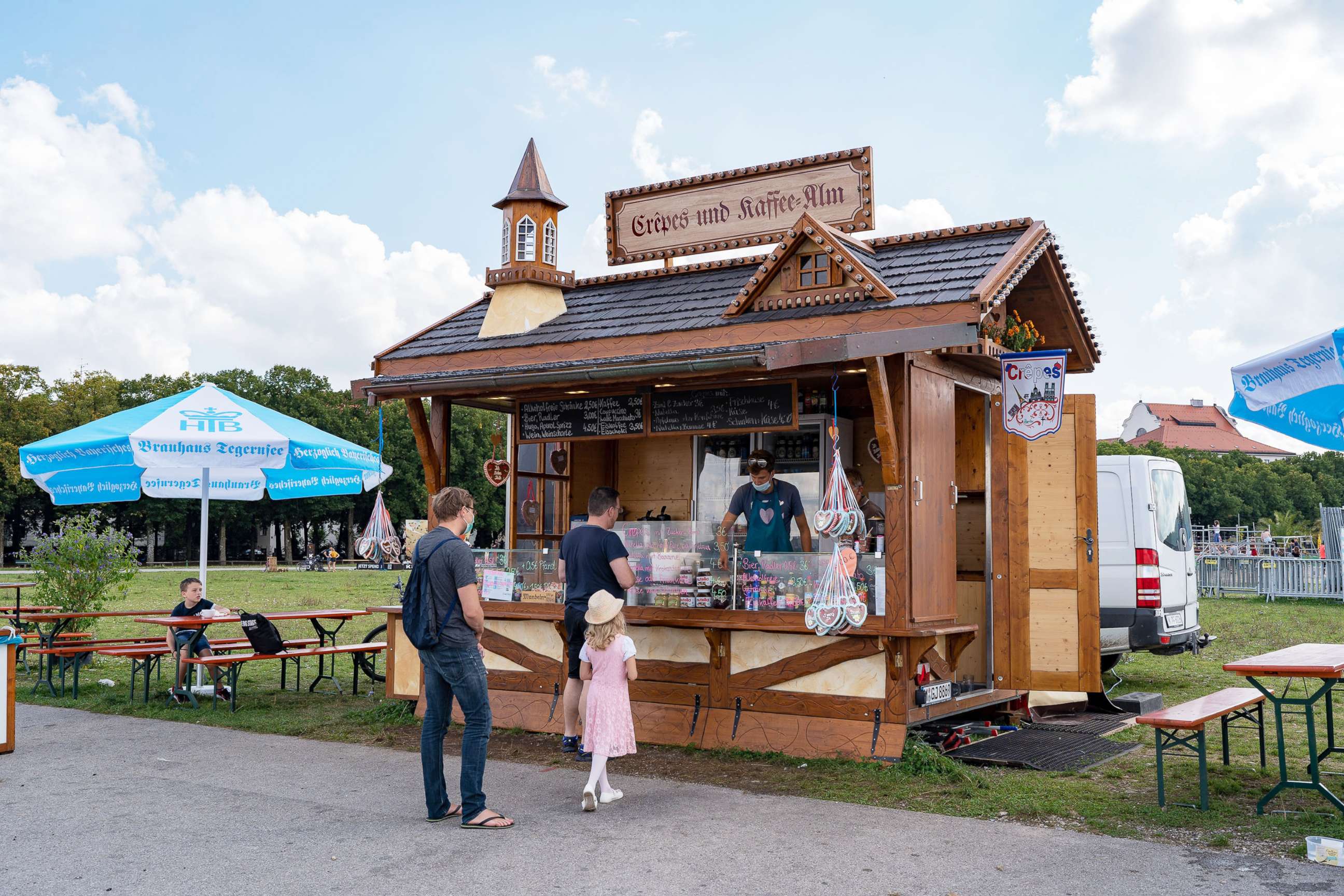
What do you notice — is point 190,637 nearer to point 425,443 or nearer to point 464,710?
point 425,443

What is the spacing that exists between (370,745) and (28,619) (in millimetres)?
6365

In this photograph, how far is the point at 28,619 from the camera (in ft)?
41.4

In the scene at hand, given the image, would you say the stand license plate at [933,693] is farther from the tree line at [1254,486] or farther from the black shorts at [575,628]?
the tree line at [1254,486]

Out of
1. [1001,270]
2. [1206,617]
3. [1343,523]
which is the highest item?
[1001,270]

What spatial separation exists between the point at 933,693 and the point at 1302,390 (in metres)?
3.29

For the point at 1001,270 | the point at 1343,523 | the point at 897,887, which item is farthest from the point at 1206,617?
the point at 897,887

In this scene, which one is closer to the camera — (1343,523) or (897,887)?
(897,887)

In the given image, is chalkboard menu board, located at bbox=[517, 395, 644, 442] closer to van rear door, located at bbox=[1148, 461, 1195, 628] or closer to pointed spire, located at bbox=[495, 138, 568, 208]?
pointed spire, located at bbox=[495, 138, 568, 208]

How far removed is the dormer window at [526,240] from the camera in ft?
35.2

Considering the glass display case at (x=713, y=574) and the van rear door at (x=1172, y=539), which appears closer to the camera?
the glass display case at (x=713, y=574)

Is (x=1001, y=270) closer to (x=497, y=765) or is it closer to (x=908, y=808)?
(x=908, y=808)

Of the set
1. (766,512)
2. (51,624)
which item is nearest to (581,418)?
(766,512)

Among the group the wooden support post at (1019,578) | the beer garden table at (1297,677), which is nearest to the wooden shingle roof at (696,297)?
the wooden support post at (1019,578)

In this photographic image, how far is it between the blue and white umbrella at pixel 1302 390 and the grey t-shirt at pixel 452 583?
4275mm
